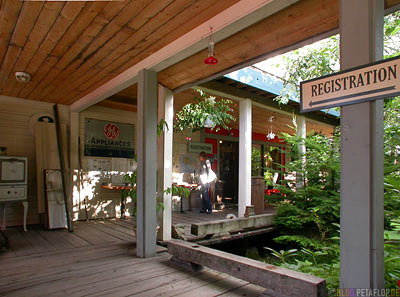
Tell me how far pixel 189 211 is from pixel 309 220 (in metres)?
4.19

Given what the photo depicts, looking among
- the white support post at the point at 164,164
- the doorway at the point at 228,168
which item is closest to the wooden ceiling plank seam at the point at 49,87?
the white support post at the point at 164,164

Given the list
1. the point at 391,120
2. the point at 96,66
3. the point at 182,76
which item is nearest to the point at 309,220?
the point at 391,120

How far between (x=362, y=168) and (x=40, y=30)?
321 cm

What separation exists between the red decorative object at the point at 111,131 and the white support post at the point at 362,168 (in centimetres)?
606

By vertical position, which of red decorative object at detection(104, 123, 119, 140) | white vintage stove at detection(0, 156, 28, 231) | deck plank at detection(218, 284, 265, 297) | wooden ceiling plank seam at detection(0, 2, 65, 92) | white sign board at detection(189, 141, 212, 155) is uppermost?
wooden ceiling plank seam at detection(0, 2, 65, 92)

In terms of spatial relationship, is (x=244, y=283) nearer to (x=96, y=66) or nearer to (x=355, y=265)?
(x=355, y=265)

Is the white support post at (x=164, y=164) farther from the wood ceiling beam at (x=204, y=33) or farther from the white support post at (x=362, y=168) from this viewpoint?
the white support post at (x=362, y=168)

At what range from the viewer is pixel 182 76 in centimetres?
396

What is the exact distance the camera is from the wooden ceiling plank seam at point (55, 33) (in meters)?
2.51

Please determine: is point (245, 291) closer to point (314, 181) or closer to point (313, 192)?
point (313, 192)

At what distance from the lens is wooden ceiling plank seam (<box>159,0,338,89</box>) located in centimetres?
228

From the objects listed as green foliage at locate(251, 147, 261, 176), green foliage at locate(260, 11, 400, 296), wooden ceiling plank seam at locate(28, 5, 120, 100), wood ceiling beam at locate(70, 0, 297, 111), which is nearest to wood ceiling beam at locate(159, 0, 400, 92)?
wood ceiling beam at locate(70, 0, 297, 111)

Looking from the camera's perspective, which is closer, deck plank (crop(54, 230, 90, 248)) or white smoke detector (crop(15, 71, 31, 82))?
white smoke detector (crop(15, 71, 31, 82))

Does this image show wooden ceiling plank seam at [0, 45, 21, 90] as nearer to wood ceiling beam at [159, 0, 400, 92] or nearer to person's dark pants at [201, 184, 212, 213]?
wood ceiling beam at [159, 0, 400, 92]
